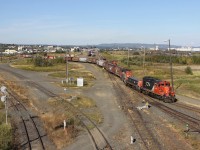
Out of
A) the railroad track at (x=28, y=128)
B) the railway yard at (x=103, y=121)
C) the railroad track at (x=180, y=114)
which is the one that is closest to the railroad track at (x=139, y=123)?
the railway yard at (x=103, y=121)

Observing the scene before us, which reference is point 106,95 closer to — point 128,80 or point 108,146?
point 128,80

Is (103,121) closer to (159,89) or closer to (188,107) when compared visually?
(188,107)

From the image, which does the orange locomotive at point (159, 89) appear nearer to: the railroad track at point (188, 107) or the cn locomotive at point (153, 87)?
the cn locomotive at point (153, 87)

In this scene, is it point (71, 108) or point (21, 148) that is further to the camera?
point (71, 108)

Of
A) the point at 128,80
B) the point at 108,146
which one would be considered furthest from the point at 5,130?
the point at 128,80

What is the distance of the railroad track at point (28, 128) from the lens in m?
28.2

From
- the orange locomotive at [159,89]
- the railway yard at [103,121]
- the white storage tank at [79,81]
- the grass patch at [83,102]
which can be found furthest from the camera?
the white storage tank at [79,81]

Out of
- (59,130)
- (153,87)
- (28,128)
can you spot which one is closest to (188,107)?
(153,87)

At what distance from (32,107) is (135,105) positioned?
14215 mm

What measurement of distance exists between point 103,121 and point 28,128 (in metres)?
8.57

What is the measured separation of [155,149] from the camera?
90.5 ft

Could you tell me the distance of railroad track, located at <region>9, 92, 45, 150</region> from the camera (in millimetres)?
28203

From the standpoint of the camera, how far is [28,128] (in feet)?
111

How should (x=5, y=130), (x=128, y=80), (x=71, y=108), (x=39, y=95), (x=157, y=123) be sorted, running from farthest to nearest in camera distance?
(x=128, y=80) → (x=39, y=95) → (x=71, y=108) → (x=157, y=123) → (x=5, y=130)
